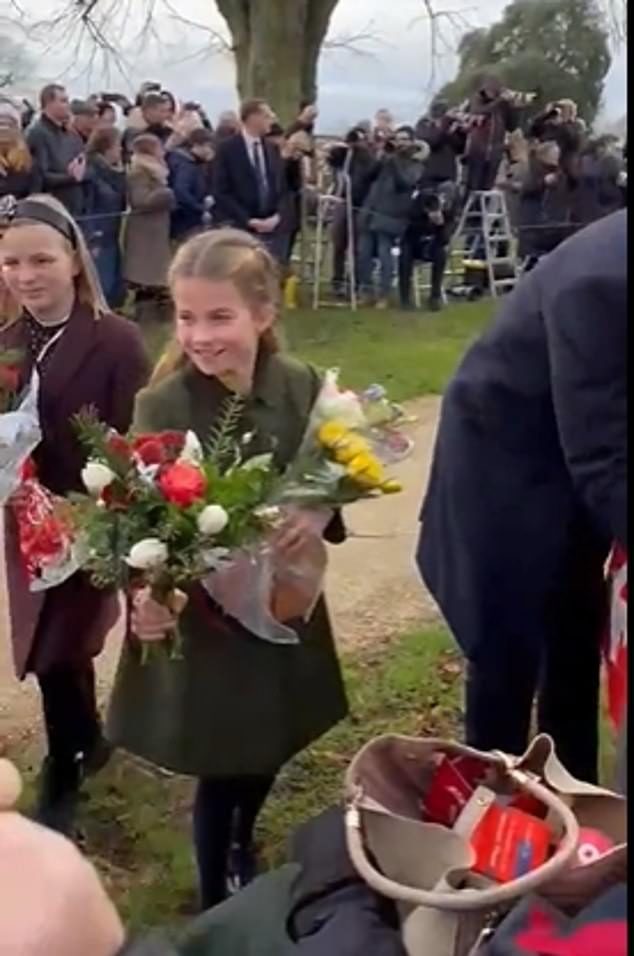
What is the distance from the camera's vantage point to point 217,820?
3109mm

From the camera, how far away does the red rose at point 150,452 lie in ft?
8.66

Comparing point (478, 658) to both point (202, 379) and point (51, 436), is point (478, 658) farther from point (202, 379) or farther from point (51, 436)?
point (51, 436)

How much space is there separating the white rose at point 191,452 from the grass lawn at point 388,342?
223 inches

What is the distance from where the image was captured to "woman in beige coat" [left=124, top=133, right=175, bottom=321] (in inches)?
415

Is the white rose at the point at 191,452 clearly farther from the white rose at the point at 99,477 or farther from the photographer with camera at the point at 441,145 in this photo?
the photographer with camera at the point at 441,145

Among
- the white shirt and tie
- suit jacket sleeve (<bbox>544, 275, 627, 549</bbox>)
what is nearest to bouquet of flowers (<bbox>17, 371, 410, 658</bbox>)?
suit jacket sleeve (<bbox>544, 275, 627, 549</bbox>)

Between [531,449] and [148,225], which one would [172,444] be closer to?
[531,449]

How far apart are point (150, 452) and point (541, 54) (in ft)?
66.5

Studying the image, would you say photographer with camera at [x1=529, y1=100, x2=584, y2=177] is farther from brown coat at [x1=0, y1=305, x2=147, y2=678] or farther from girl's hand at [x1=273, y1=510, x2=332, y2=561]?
girl's hand at [x1=273, y1=510, x2=332, y2=561]

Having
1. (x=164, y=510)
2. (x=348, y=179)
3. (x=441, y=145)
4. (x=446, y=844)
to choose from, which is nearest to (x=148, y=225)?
(x=348, y=179)

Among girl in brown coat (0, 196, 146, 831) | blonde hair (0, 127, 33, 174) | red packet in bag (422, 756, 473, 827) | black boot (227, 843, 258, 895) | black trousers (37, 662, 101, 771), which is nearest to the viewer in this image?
red packet in bag (422, 756, 473, 827)

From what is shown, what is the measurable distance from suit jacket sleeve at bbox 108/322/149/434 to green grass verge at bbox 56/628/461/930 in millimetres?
997

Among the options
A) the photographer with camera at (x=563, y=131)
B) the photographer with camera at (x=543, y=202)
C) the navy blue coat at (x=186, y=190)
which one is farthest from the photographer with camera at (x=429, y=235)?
the navy blue coat at (x=186, y=190)

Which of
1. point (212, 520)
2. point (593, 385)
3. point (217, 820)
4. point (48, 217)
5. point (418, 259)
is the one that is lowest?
point (217, 820)
